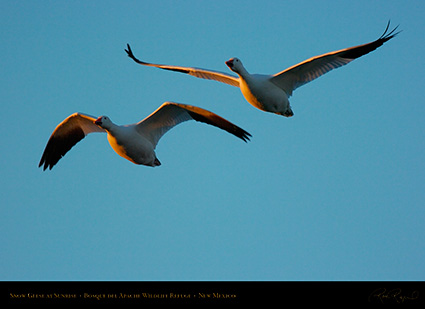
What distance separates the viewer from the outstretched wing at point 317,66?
1461 centimetres

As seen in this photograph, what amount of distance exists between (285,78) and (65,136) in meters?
5.72

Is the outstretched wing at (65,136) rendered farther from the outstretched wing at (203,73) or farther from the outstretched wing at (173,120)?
the outstretched wing at (203,73)

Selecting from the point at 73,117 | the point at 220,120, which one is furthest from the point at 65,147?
the point at 220,120

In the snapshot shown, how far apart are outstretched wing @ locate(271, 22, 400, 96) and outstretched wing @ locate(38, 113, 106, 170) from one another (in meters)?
4.76

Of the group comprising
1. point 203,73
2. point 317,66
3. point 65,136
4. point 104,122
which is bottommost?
point 317,66

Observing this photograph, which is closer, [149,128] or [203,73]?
[149,128]

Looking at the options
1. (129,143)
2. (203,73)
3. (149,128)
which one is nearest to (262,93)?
(203,73)

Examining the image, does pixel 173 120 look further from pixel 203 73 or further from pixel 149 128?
pixel 203 73

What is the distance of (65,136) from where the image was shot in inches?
661

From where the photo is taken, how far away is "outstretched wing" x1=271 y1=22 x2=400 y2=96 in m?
14.6

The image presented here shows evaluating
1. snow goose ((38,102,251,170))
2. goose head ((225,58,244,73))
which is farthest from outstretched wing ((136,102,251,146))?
goose head ((225,58,244,73))
